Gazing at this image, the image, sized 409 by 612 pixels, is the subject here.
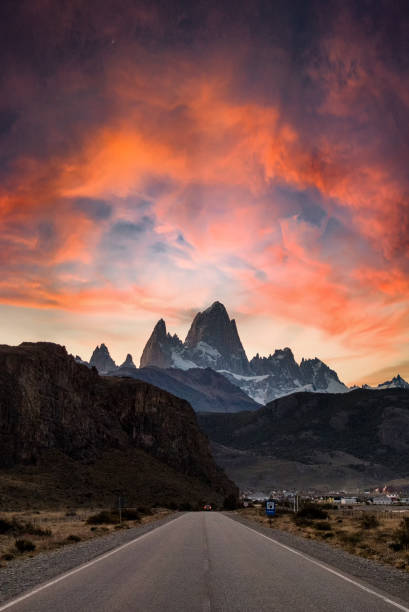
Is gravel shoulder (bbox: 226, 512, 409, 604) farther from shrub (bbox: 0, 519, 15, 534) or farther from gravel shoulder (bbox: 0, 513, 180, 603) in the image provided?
shrub (bbox: 0, 519, 15, 534)

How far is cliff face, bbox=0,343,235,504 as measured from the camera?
310 ft

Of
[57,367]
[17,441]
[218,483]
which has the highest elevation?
[57,367]

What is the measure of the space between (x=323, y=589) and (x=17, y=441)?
282 ft

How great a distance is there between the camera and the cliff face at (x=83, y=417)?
94438mm

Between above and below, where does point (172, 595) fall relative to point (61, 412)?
below

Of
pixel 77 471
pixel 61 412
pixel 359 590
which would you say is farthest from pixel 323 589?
pixel 61 412

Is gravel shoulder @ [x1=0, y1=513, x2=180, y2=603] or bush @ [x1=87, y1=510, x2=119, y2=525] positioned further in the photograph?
bush @ [x1=87, y1=510, x2=119, y2=525]

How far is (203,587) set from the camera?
11984 mm

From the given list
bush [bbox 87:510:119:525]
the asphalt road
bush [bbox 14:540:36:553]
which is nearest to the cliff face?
bush [bbox 87:510:119:525]

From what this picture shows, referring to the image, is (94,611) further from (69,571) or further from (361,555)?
(361,555)

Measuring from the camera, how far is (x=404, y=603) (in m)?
10.8

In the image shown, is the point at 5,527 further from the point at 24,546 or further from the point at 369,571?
the point at 369,571

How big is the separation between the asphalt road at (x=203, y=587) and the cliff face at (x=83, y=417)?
7574cm

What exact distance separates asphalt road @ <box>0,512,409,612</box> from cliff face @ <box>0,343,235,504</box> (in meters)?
75.7
